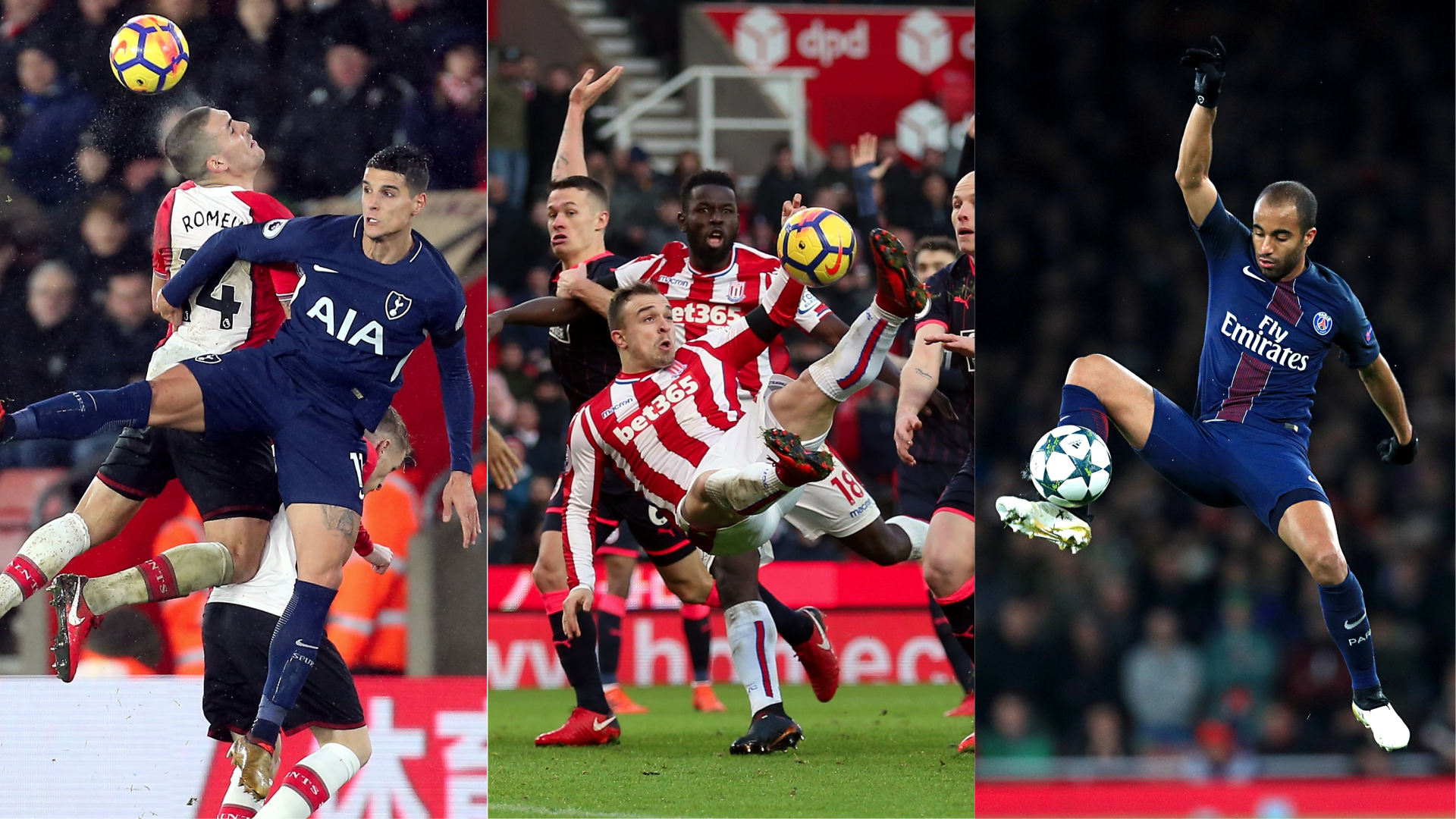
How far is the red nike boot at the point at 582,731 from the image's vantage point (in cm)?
639

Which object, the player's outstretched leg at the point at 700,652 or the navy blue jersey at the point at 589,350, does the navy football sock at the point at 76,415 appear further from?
the player's outstretched leg at the point at 700,652

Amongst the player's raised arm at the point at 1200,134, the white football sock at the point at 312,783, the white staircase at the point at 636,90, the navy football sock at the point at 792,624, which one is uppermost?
the white staircase at the point at 636,90

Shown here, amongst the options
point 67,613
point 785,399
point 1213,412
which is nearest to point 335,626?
point 67,613

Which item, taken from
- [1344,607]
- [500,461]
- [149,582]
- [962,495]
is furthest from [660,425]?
[1344,607]

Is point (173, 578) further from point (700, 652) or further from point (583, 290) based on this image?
point (700, 652)

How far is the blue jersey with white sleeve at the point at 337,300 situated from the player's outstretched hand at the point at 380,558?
565 mm

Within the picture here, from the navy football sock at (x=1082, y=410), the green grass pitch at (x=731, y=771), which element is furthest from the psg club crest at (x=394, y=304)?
the navy football sock at (x=1082, y=410)

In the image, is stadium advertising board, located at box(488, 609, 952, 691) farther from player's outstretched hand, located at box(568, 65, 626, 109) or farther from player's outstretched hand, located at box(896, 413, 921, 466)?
player's outstretched hand, located at box(568, 65, 626, 109)

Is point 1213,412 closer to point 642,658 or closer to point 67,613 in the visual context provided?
point 67,613

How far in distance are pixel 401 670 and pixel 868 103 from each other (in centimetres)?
971

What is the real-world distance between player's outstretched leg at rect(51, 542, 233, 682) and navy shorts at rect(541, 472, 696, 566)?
175 centimetres

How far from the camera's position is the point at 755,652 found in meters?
5.97

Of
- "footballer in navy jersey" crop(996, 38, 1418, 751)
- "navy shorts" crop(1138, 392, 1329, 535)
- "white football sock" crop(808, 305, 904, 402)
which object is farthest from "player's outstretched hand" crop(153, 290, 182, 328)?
"navy shorts" crop(1138, 392, 1329, 535)

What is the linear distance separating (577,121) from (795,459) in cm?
242
